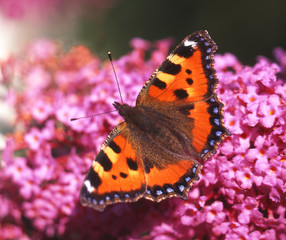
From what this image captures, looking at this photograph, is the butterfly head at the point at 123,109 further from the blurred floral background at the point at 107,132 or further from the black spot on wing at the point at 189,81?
the black spot on wing at the point at 189,81

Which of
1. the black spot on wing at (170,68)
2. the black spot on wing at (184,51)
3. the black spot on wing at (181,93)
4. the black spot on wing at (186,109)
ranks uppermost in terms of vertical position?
the black spot on wing at (184,51)

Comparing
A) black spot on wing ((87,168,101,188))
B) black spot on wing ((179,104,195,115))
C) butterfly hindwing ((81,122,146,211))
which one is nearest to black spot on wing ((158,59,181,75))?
black spot on wing ((179,104,195,115))

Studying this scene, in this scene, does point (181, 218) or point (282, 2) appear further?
point (282, 2)

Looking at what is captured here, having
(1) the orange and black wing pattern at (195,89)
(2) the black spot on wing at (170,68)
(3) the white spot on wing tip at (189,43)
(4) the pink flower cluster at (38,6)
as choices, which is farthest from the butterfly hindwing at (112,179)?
(4) the pink flower cluster at (38,6)

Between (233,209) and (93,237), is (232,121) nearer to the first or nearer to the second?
(233,209)

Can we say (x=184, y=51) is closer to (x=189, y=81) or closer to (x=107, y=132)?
(x=189, y=81)

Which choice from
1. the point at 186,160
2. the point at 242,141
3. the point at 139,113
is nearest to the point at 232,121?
the point at 242,141

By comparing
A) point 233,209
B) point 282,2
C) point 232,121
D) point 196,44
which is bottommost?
point 233,209
